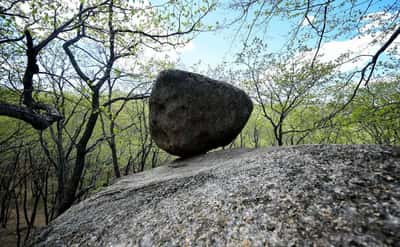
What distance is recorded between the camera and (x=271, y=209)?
1560mm

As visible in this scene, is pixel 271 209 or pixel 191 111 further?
Result: pixel 191 111

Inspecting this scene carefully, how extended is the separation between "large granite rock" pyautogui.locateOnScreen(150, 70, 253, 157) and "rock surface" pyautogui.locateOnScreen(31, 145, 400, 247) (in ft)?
7.12

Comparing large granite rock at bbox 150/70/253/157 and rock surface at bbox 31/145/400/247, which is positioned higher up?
large granite rock at bbox 150/70/253/157

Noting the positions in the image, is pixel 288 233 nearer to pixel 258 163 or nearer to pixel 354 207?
pixel 354 207

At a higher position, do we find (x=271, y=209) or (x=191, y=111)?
(x=191, y=111)

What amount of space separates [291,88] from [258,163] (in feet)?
28.4

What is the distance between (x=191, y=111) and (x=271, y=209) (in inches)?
133

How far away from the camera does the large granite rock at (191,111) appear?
4652 mm

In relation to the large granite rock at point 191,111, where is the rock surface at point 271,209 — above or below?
below

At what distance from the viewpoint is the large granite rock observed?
4.65 m

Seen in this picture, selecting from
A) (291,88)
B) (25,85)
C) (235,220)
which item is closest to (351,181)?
(235,220)

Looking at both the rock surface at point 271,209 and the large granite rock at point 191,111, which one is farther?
the large granite rock at point 191,111

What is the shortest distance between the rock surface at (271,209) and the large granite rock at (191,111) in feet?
7.12

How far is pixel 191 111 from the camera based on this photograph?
4652 millimetres
